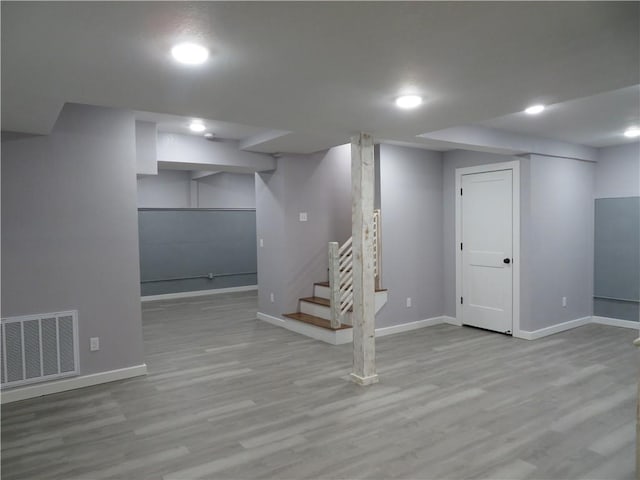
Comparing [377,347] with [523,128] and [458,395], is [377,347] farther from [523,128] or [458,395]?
[523,128]

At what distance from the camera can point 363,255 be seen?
3.90 m

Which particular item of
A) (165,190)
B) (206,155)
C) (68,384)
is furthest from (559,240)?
(165,190)

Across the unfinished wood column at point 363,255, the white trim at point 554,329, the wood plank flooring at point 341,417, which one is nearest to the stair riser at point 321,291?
the wood plank flooring at point 341,417

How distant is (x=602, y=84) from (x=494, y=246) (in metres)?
3.34

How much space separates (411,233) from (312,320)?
1.75 meters

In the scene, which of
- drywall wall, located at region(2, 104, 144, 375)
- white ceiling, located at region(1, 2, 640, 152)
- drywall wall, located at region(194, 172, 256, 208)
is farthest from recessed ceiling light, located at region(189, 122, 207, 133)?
drywall wall, located at region(194, 172, 256, 208)

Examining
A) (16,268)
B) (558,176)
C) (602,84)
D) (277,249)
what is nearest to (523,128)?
(558,176)

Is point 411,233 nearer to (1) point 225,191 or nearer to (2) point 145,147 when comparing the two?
(2) point 145,147

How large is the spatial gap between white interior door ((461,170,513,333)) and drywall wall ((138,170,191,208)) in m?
5.71

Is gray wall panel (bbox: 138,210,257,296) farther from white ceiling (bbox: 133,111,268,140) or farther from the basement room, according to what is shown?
white ceiling (bbox: 133,111,268,140)

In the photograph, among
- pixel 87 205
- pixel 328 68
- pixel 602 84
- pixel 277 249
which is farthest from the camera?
pixel 277 249

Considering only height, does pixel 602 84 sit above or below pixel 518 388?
above

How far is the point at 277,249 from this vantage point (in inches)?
243

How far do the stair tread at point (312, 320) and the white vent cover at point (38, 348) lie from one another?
261cm
